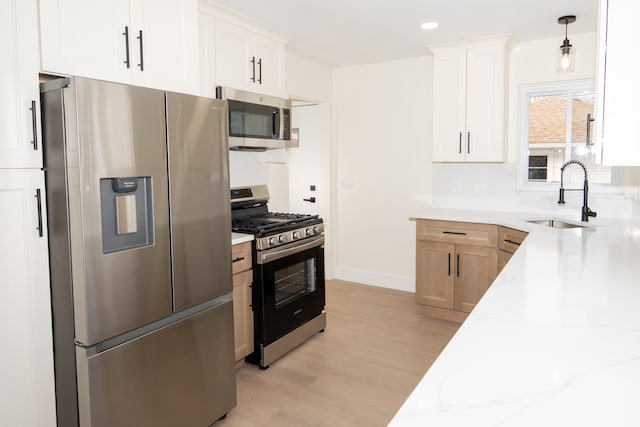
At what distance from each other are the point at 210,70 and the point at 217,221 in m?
1.25

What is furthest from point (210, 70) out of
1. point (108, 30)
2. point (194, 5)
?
point (108, 30)

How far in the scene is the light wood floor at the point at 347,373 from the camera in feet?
8.36

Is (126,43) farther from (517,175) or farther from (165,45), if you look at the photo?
(517,175)

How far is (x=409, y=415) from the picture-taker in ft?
2.57

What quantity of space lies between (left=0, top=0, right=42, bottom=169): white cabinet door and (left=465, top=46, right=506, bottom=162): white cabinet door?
342cm

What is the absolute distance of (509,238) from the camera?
3562 millimetres

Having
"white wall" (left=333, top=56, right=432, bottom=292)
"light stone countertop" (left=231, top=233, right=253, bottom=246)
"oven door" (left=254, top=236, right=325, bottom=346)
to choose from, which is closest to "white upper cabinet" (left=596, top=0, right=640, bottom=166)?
"light stone countertop" (left=231, top=233, right=253, bottom=246)

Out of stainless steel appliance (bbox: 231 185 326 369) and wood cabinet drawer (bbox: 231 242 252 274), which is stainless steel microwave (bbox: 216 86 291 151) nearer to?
stainless steel appliance (bbox: 231 185 326 369)

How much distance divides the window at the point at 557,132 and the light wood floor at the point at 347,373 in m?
1.76

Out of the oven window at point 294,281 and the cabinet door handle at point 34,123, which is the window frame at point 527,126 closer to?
the oven window at point 294,281

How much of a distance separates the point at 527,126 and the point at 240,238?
301cm

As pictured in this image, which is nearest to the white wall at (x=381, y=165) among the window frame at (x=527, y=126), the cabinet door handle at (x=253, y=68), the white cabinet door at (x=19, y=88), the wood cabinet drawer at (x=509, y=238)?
the window frame at (x=527, y=126)

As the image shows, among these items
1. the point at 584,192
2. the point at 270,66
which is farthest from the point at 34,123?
the point at 584,192

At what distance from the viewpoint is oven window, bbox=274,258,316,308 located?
320 cm
